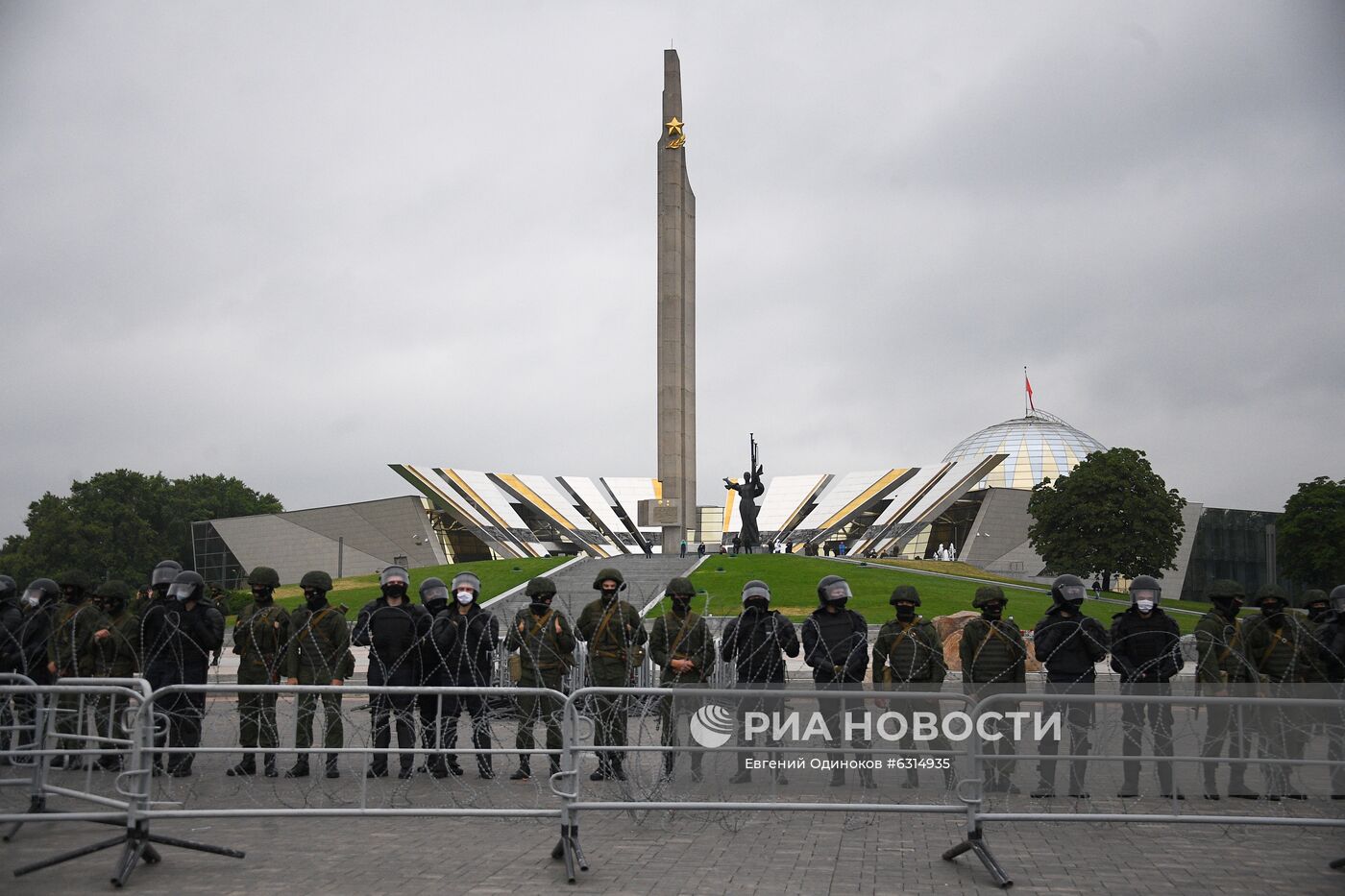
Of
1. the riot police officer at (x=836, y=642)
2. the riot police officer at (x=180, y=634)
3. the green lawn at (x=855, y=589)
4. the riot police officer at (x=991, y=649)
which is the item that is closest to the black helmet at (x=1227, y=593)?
the riot police officer at (x=991, y=649)

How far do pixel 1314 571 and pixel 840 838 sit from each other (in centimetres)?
4444

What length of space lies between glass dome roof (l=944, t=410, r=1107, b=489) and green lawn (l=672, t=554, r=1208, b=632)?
27819 mm

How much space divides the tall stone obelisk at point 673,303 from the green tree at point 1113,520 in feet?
48.7

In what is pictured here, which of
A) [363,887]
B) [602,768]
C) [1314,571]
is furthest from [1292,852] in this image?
[1314,571]

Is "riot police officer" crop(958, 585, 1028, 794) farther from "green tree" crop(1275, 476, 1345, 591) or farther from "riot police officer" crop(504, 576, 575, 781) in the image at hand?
"green tree" crop(1275, 476, 1345, 591)

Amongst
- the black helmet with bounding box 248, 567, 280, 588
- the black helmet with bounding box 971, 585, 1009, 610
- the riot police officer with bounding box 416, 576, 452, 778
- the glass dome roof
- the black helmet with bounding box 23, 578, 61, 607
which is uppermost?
the glass dome roof

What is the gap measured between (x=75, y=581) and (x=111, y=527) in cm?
5360

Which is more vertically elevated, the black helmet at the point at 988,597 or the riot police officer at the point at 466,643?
the black helmet at the point at 988,597

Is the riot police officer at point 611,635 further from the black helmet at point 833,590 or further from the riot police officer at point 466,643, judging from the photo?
the black helmet at point 833,590

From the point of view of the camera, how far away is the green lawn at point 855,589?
2589 cm

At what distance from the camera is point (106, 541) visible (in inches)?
2250

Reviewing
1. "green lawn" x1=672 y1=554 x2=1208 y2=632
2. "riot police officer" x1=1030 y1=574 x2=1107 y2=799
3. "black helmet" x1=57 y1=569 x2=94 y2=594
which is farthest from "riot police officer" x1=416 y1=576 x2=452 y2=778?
"green lawn" x1=672 y1=554 x2=1208 y2=632

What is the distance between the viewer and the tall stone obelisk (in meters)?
45.2

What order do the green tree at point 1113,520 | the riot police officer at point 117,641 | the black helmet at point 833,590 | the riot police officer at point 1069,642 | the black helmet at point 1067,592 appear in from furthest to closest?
the green tree at point 1113,520
the riot police officer at point 117,641
the black helmet at point 833,590
the black helmet at point 1067,592
the riot police officer at point 1069,642
